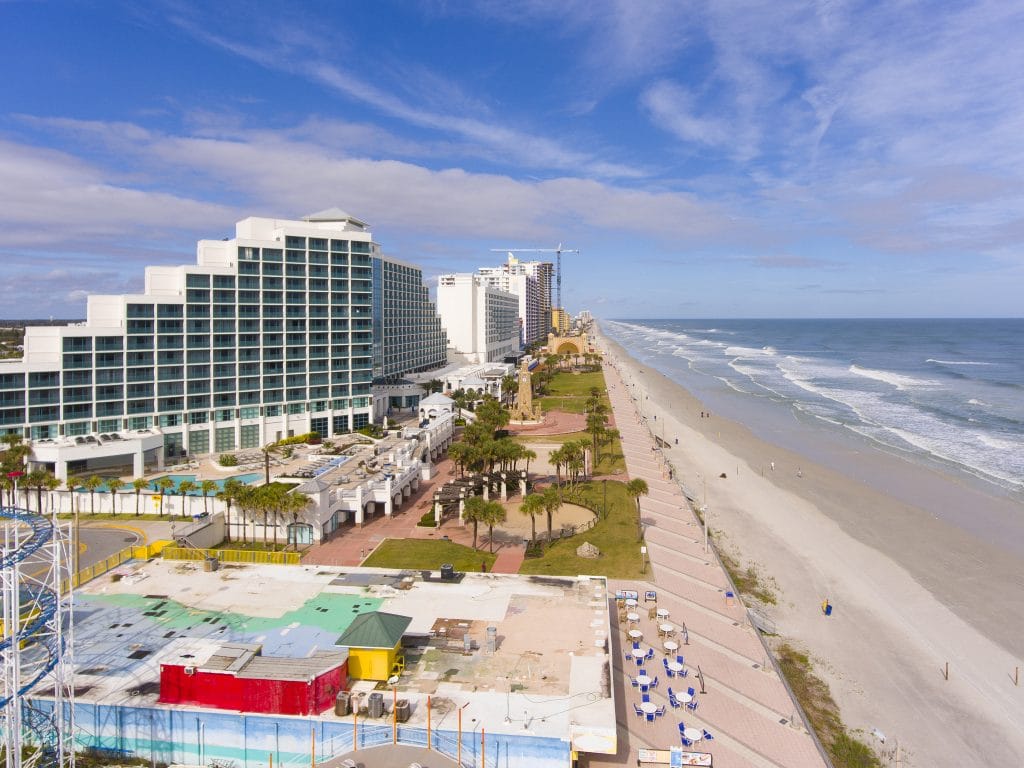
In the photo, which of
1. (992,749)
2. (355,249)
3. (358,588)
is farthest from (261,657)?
(355,249)

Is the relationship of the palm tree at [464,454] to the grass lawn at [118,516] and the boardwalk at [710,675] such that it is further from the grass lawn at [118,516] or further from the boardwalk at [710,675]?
the grass lawn at [118,516]

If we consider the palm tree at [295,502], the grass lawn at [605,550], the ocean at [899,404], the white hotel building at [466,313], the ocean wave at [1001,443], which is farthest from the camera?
the white hotel building at [466,313]

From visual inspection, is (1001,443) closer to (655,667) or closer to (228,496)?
(655,667)

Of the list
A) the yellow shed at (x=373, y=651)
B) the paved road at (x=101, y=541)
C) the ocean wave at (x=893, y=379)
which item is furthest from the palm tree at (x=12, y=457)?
the ocean wave at (x=893, y=379)

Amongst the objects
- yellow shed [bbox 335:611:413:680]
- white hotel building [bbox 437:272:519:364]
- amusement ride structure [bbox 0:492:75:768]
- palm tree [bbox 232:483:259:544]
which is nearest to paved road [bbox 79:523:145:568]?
palm tree [bbox 232:483:259:544]

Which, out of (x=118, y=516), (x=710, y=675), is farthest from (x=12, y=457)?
(x=710, y=675)

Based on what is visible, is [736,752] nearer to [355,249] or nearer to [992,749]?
[992,749]

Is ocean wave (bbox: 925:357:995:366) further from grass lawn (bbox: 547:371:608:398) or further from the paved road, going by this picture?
the paved road
